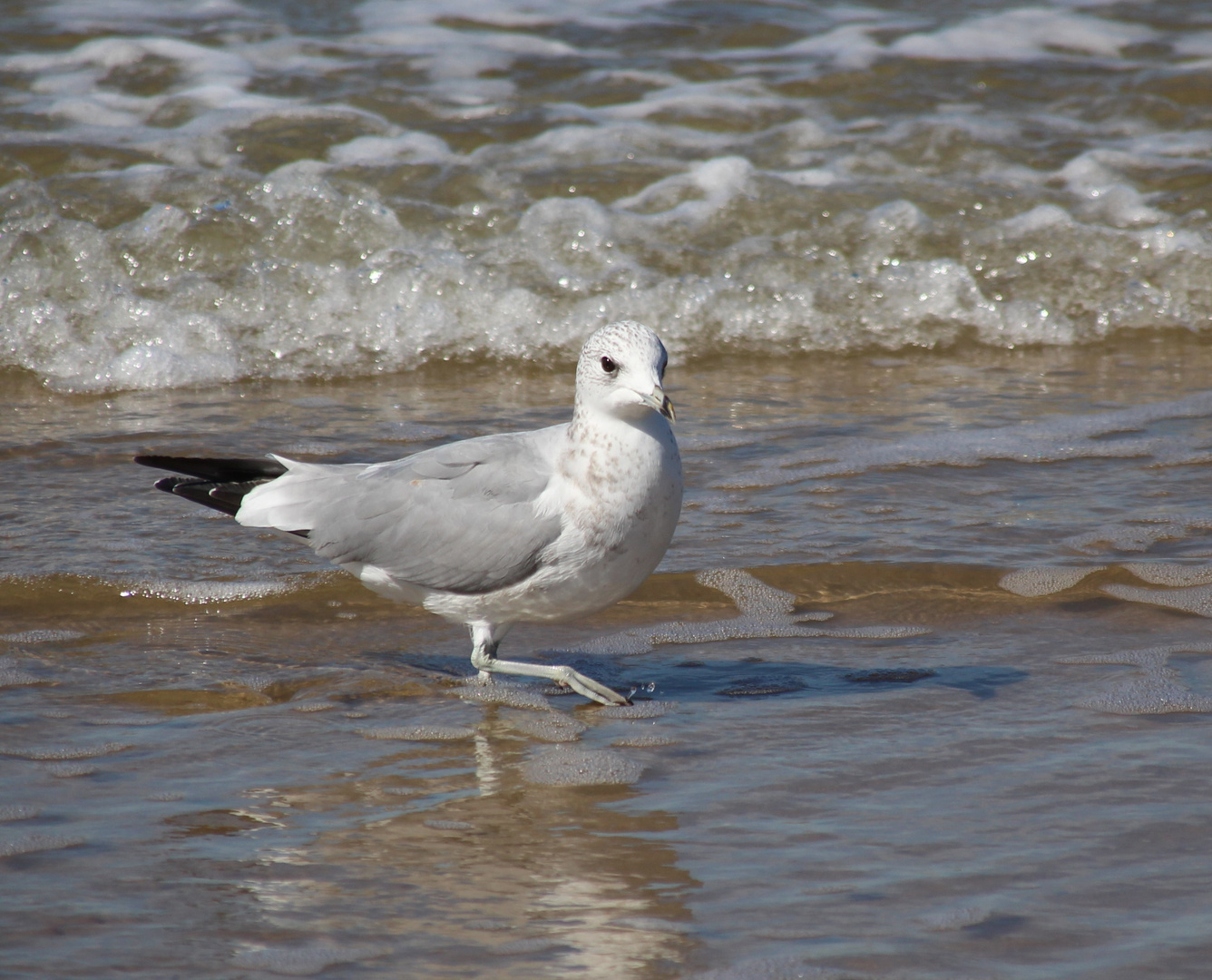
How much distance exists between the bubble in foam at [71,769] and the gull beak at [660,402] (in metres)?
1.66

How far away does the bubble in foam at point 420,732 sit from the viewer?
12.9 feet

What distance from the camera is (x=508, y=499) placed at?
4191mm

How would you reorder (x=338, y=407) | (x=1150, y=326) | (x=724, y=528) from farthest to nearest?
1. (x=1150, y=326)
2. (x=338, y=407)
3. (x=724, y=528)

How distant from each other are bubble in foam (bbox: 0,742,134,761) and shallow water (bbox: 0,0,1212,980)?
15 mm

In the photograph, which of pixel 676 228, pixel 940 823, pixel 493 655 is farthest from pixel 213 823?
pixel 676 228

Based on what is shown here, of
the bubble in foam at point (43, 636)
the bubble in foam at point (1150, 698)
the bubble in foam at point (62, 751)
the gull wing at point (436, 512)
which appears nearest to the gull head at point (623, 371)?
the gull wing at point (436, 512)

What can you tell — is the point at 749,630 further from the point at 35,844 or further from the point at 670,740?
the point at 35,844

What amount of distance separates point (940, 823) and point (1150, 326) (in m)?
6.32

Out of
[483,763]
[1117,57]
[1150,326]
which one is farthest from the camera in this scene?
[1117,57]

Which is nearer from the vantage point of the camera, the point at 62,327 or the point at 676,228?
the point at 62,327

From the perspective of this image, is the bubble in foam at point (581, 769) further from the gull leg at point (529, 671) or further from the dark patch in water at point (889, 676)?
the dark patch in water at point (889, 676)

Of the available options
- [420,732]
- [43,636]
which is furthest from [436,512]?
[43,636]

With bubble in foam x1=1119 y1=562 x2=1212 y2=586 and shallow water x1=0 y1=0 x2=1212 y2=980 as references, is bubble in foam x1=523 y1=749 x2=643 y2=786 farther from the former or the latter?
bubble in foam x1=1119 y1=562 x2=1212 y2=586

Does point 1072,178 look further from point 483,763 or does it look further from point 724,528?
point 483,763
